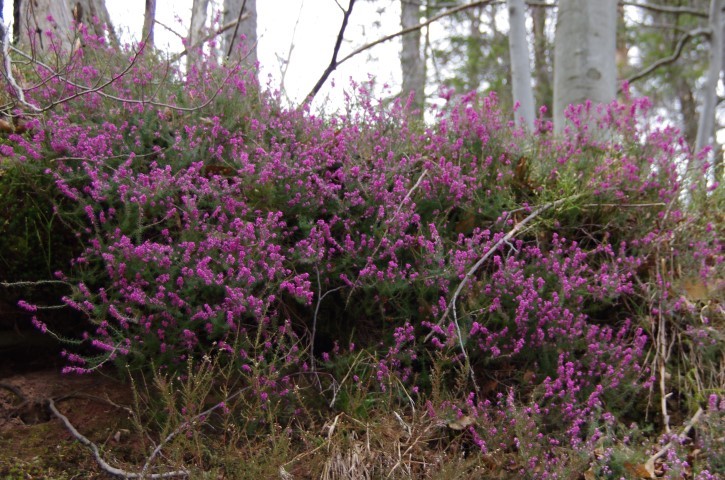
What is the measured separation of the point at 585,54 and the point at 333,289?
366 cm

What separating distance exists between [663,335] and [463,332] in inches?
50.0

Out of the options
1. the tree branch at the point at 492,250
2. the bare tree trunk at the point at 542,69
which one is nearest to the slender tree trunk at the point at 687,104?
the bare tree trunk at the point at 542,69

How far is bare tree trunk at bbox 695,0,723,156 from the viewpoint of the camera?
755cm

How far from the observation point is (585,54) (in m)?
5.30

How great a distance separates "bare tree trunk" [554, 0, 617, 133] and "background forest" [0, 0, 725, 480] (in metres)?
1.45

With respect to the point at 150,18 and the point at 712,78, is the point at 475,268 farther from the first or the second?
the point at 712,78

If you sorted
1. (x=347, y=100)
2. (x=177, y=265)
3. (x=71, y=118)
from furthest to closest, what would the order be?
(x=347, y=100)
(x=71, y=118)
(x=177, y=265)

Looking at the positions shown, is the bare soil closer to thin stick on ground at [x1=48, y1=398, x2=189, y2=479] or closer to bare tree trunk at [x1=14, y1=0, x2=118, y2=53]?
thin stick on ground at [x1=48, y1=398, x2=189, y2=479]

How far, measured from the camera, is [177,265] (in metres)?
2.61

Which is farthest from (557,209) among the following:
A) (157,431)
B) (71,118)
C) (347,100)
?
(71,118)

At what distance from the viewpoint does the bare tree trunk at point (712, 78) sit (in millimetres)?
7551

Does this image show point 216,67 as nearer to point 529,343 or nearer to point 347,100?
point 347,100

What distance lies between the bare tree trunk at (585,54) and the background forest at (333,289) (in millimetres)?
1452

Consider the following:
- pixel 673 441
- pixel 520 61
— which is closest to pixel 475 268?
pixel 673 441
